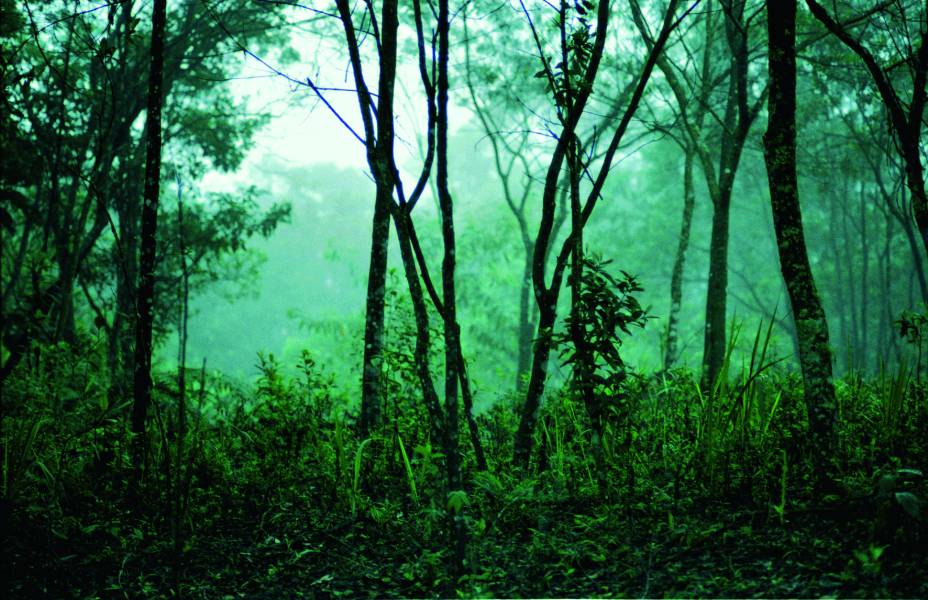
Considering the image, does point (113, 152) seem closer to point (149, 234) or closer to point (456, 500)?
point (149, 234)

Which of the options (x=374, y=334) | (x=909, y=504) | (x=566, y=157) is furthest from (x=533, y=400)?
(x=909, y=504)

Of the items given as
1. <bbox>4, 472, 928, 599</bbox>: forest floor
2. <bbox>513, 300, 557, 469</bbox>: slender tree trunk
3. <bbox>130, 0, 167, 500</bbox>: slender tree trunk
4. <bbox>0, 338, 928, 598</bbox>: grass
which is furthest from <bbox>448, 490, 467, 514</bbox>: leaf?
<bbox>130, 0, 167, 500</bbox>: slender tree trunk

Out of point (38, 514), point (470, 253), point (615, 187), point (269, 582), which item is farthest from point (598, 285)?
point (615, 187)

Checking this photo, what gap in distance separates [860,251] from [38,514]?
2746 centimetres

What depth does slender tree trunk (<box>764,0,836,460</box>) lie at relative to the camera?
13.9 feet

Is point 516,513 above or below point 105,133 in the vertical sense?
below

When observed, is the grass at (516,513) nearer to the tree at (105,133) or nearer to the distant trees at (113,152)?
the distant trees at (113,152)

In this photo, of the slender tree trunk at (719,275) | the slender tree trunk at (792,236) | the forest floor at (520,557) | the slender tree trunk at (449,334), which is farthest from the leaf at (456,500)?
the slender tree trunk at (719,275)

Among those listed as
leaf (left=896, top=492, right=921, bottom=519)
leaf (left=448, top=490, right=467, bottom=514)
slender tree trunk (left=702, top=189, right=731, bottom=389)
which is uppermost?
slender tree trunk (left=702, top=189, right=731, bottom=389)

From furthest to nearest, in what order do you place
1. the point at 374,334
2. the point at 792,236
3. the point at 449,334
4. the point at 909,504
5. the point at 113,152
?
the point at 113,152 < the point at 374,334 < the point at 792,236 < the point at 449,334 < the point at 909,504

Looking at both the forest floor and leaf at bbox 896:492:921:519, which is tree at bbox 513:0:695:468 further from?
leaf at bbox 896:492:921:519

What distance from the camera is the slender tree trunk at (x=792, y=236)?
4.24 metres

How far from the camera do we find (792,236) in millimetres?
4367

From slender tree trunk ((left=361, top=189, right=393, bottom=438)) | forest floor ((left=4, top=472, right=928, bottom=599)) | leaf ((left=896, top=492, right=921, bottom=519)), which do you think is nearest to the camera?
leaf ((left=896, top=492, right=921, bottom=519))
